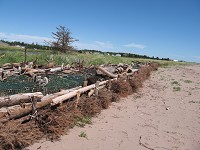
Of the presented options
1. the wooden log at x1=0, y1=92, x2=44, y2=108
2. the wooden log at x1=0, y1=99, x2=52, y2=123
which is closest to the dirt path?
the wooden log at x1=0, y1=99, x2=52, y2=123

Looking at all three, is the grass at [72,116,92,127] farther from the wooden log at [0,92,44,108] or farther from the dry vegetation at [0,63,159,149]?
the wooden log at [0,92,44,108]

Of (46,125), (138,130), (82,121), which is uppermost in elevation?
(46,125)

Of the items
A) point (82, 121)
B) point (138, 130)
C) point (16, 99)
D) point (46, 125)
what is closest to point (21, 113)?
point (16, 99)

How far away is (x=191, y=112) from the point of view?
1167 centimetres

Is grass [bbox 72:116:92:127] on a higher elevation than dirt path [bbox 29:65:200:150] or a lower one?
higher

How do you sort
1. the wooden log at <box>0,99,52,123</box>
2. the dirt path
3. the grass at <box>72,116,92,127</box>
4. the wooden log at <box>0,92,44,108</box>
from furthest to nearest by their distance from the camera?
the grass at <box>72,116,92,127</box> < the dirt path < the wooden log at <box>0,92,44,108</box> < the wooden log at <box>0,99,52,123</box>

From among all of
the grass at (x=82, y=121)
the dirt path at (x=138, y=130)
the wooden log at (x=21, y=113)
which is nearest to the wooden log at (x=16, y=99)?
the wooden log at (x=21, y=113)

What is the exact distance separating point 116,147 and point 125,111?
387 cm

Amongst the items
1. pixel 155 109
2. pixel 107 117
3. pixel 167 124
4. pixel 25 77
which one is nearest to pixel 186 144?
pixel 167 124

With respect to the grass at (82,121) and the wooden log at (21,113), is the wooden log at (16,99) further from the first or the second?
the grass at (82,121)

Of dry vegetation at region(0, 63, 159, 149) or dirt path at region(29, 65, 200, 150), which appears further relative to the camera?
dirt path at region(29, 65, 200, 150)

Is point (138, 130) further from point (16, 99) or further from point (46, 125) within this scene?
point (16, 99)

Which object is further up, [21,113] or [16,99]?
[16,99]

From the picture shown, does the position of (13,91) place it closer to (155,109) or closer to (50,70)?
(155,109)
